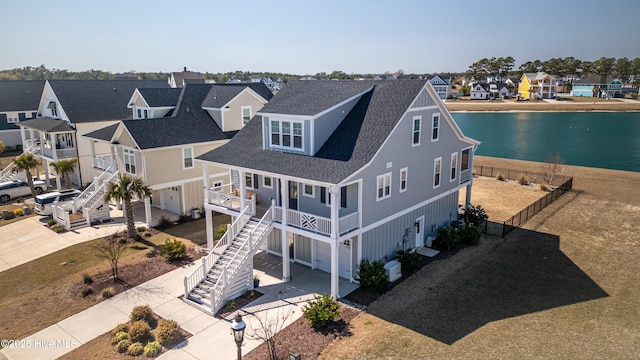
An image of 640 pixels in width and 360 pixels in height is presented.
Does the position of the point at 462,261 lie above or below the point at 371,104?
below

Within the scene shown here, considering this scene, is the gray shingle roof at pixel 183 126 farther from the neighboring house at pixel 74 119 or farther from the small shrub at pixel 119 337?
the small shrub at pixel 119 337

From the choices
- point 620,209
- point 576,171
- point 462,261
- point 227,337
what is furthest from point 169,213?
point 576,171

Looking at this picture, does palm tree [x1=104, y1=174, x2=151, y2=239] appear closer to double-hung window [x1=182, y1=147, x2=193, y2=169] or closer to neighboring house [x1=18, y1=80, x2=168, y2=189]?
double-hung window [x1=182, y1=147, x2=193, y2=169]

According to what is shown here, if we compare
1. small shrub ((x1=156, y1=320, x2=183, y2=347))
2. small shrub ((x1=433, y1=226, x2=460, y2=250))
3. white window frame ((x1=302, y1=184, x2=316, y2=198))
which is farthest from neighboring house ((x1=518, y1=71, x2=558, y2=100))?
small shrub ((x1=156, y1=320, x2=183, y2=347))

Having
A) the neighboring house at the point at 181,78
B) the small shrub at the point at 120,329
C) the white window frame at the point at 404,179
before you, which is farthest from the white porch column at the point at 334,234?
the neighboring house at the point at 181,78

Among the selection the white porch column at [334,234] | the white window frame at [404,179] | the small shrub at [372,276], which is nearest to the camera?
the white porch column at [334,234]

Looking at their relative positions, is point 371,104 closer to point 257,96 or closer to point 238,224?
point 238,224
